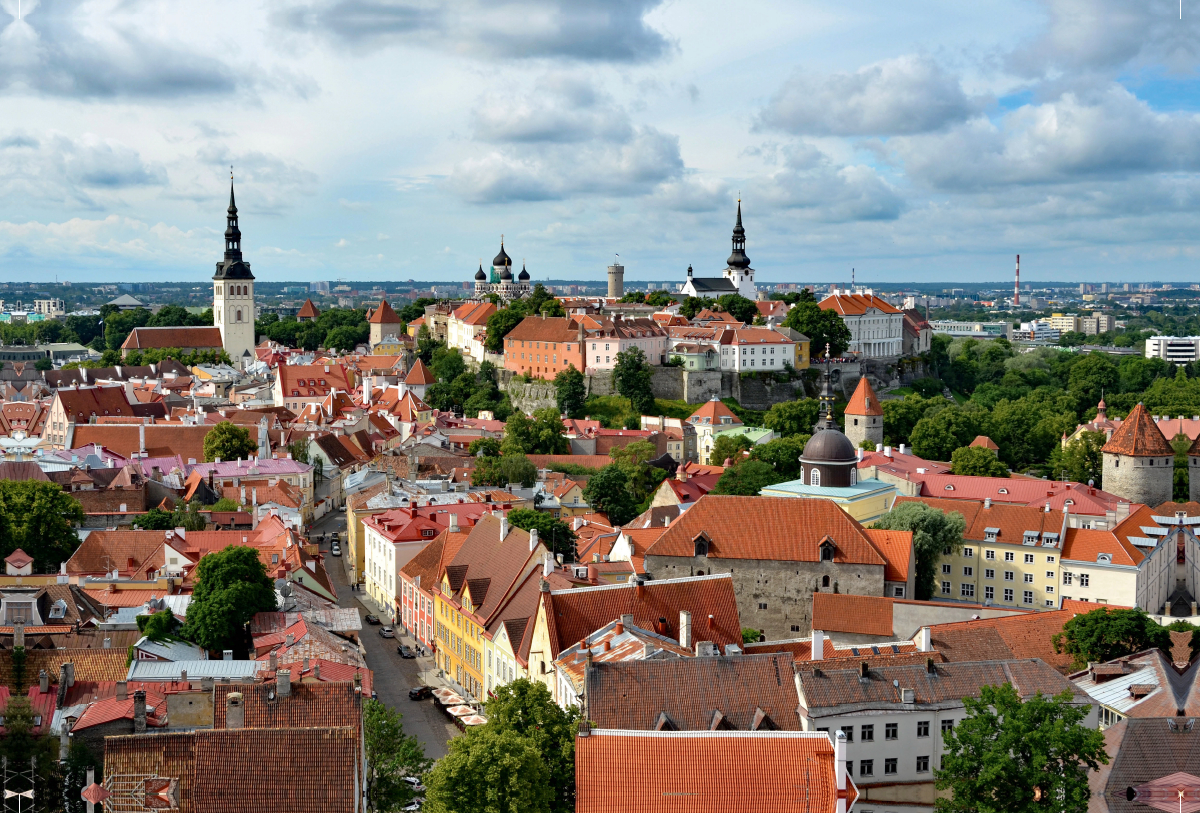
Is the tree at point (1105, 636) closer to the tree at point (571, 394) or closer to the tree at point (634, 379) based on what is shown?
the tree at point (634, 379)

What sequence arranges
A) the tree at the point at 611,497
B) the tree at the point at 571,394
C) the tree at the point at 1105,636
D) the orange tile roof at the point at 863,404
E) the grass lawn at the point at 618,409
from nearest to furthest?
the tree at the point at 1105,636 < the tree at the point at 611,497 < the orange tile roof at the point at 863,404 < the grass lawn at the point at 618,409 < the tree at the point at 571,394

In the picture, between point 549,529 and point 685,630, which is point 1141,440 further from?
point 685,630

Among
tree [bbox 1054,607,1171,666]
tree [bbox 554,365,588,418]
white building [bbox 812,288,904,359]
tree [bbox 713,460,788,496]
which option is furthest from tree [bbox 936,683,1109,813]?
white building [bbox 812,288,904,359]

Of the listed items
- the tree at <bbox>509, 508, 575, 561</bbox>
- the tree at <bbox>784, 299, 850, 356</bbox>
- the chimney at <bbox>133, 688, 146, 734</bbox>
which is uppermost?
the tree at <bbox>784, 299, 850, 356</bbox>

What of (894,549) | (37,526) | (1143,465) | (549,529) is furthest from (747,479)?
(37,526)

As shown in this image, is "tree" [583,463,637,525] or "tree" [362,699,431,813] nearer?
"tree" [362,699,431,813]

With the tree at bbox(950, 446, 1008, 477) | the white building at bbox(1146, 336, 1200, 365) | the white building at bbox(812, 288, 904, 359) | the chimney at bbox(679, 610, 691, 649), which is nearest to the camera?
the chimney at bbox(679, 610, 691, 649)

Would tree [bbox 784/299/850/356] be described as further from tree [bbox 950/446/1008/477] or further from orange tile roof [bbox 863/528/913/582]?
orange tile roof [bbox 863/528/913/582]

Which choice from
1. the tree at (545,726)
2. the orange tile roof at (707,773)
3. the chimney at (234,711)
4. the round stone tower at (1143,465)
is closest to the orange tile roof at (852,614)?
the tree at (545,726)
